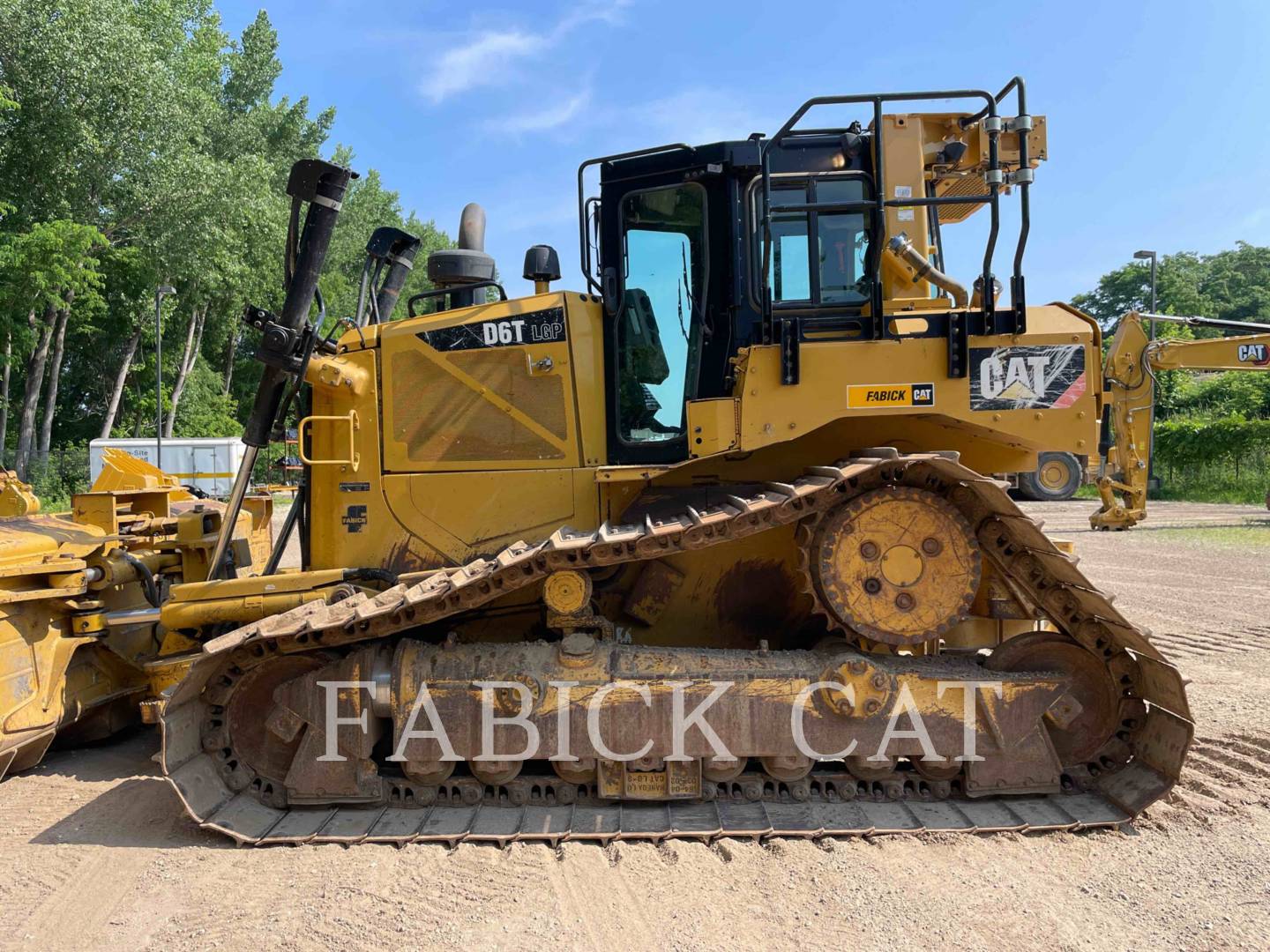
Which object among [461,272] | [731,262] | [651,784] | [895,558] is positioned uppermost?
[461,272]

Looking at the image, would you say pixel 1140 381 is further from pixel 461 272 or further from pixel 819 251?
pixel 461 272

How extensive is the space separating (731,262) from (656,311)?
51 centimetres

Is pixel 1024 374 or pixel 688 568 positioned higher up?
pixel 1024 374

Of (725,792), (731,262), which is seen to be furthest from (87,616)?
(731,262)

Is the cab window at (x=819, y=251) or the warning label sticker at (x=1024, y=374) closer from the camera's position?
the warning label sticker at (x=1024, y=374)

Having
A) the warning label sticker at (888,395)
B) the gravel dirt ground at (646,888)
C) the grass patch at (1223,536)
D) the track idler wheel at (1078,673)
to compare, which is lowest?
the grass patch at (1223,536)

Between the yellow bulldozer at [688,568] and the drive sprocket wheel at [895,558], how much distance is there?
0.05 ft

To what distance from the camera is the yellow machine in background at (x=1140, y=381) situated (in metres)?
16.2

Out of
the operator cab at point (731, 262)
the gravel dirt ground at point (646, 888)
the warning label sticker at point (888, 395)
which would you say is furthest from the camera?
the operator cab at point (731, 262)

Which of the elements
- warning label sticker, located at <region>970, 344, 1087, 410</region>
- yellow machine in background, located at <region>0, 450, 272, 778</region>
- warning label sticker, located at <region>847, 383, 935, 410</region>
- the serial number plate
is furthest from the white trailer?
warning label sticker, located at <region>970, 344, 1087, 410</region>

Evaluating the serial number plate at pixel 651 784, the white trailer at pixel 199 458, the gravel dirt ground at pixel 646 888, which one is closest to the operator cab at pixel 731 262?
the serial number plate at pixel 651 784

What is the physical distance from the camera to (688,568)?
4547mm

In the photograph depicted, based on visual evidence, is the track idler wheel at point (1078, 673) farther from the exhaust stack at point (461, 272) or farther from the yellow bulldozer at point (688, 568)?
the exhaust stack at point (461, 272)

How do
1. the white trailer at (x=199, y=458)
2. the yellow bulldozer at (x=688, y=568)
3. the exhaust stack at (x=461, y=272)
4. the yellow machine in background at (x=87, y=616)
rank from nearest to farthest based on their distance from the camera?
the yellow bulldozer at (x=688, y=568)
the yellow machine in background at (x=87, y=616)
the exhaust stack at (x=461, y=272)
the white trailer at (x=199, y=458)
